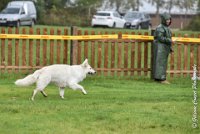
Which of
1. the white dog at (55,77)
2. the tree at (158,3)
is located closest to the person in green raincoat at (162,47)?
the white dog at (55,77)

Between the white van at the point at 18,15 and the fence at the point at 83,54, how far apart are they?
948 inches

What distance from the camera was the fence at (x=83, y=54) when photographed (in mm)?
18031

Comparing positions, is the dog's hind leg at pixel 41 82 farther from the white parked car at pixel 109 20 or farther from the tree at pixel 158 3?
the tree at pixel 158 3

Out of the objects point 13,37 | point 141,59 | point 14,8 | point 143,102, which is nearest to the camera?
point 143,102

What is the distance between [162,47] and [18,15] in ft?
88.9

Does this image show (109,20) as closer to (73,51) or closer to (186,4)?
(73,51)

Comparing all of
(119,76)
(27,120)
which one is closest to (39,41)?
(119,76)

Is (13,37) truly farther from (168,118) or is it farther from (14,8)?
(14,8)

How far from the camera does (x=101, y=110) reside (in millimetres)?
12023

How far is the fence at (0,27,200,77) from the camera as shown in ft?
59.2

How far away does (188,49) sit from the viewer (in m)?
19.5

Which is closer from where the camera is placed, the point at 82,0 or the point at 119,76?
the point at 119,76

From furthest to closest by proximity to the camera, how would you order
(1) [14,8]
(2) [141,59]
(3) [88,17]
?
(3) [88,17] < (1) [14,8] < (2) [141,59]

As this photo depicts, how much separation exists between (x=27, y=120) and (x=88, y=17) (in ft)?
175
